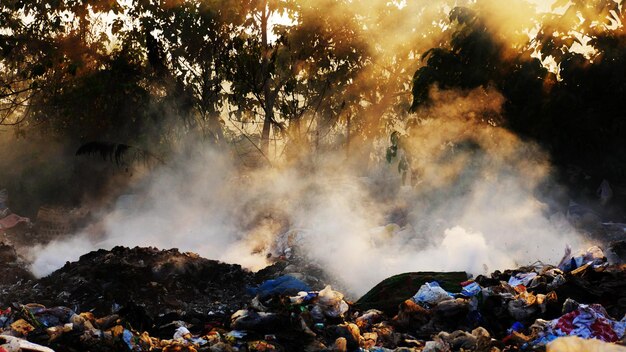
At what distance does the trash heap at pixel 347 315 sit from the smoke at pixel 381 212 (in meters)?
1.67

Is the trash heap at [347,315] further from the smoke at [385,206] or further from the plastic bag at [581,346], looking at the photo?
the smoke at [385,206]

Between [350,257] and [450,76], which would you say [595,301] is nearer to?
[350,257]

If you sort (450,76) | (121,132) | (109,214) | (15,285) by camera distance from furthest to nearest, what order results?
(121,132) < (109,214) < (450,76) < (15,285)

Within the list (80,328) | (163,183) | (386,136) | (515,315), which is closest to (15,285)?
(80,328)

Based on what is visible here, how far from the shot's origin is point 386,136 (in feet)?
54.4

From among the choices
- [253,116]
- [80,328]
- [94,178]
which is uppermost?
[253,116]

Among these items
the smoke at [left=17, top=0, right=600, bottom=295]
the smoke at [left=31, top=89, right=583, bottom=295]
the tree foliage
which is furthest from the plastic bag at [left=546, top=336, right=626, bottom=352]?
the tree foliage

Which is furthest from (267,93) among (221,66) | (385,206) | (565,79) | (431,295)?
(431,295)

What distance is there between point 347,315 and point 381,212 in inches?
216

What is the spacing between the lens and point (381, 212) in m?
11.1

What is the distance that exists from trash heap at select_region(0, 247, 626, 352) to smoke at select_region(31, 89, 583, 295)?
1.67 metres

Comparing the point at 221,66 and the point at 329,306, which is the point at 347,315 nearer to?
the point at 329,306

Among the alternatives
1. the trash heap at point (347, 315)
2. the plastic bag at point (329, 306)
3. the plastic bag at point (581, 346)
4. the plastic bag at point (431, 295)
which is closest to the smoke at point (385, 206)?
the trash heap at point (347, 315)

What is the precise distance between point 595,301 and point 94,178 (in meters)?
12.0
